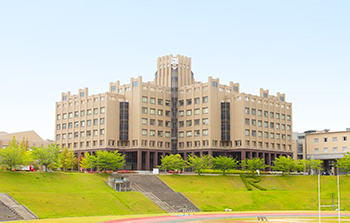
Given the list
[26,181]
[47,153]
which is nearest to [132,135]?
[47,153]

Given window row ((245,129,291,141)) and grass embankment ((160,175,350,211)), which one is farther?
window row ((245,129,291,141))

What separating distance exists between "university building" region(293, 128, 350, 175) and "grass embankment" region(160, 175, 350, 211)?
36177 millimetres

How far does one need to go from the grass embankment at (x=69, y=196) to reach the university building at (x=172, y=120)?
42753 mm

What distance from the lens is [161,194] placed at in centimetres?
9212

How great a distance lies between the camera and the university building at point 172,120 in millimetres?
138625

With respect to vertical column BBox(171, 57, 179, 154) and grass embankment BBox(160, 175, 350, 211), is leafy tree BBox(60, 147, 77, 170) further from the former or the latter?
vertical column BBox(171, 57, 179, 154)

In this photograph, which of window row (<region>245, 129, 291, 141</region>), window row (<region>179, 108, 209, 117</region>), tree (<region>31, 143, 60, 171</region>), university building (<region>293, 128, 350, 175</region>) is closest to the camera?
tree (<region>31, 143, 60, 171</region>)

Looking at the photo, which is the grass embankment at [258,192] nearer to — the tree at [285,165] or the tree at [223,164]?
the tree at [285,165]

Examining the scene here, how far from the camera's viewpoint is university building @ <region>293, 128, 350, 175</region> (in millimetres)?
151000

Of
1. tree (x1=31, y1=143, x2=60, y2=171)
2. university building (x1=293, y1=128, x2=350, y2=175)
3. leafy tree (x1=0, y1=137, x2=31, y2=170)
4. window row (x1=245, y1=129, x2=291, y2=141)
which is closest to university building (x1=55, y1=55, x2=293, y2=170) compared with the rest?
window row (x1=245, y1=129, x2=291, y2=141)

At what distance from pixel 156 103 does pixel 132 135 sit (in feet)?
42.9

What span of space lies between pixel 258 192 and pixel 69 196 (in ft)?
143

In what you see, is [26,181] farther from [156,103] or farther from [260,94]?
[260,94]

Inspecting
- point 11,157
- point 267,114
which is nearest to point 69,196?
point 11,157
